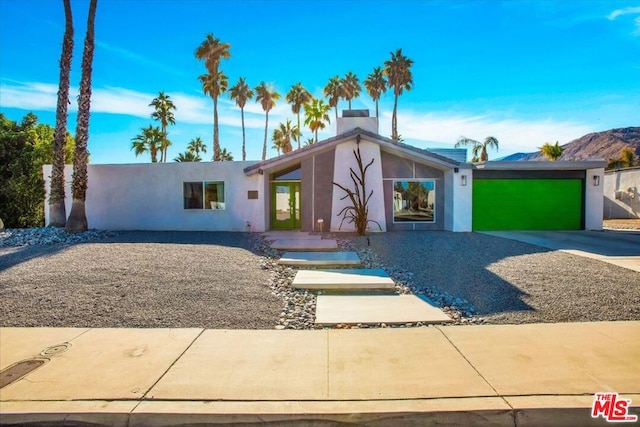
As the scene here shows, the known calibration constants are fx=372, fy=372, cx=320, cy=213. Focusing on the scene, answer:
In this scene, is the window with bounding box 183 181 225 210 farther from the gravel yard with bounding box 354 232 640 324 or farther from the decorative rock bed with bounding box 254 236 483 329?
the gravel yard with bounding box 354 232 640 324

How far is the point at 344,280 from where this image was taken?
22.8 feet

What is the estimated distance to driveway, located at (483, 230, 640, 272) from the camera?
906 cm

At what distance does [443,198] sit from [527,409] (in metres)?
13.1

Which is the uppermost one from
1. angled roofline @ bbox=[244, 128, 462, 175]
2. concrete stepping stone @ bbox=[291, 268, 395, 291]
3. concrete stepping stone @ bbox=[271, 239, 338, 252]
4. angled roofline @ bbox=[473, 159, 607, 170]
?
angled roofline @ bbox=[244, 128, 462, 175]

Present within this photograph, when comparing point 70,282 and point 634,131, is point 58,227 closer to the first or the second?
point 70,282

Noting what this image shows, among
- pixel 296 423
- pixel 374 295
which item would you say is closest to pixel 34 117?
pixel 374 295

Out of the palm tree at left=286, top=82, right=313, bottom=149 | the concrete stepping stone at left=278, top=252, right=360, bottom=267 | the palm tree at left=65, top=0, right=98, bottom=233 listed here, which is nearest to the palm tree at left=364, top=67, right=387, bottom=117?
the palm tree at left=286, top=82, right=313, bottom=149

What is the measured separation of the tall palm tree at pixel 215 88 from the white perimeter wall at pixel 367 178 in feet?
65.8

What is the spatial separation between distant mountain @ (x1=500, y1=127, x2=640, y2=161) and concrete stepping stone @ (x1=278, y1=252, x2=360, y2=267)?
265 ft

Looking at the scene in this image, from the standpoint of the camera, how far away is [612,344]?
161 inches

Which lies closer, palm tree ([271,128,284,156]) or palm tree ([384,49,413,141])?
palm tree ([384,49,413,141])

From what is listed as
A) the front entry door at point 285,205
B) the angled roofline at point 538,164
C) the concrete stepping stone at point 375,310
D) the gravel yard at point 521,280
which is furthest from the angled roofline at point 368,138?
the concrete stepping stone at point 375,310

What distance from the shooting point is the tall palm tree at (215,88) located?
32.6 meters

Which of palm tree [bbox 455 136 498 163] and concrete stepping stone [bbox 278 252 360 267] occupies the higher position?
palm tree [bbox 455 136 498 163]
